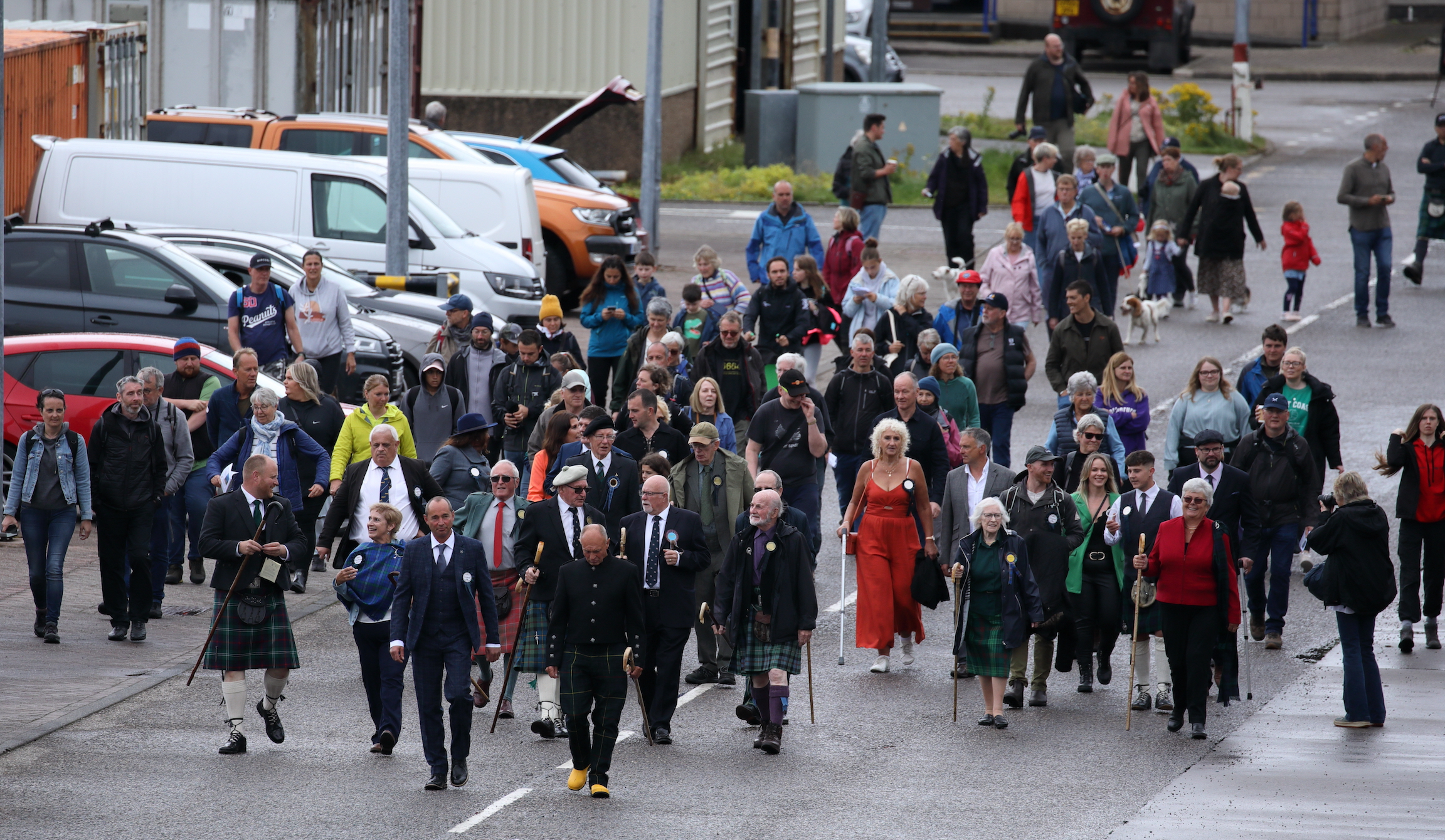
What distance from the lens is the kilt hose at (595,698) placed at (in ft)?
34.0

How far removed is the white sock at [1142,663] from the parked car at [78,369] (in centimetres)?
718

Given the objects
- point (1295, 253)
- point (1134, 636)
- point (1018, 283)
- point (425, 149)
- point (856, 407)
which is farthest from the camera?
point (425, 149)

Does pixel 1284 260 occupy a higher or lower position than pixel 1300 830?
higher

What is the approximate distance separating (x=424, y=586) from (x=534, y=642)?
39.9 inches

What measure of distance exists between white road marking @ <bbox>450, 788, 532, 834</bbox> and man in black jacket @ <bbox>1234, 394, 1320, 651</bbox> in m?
5.70

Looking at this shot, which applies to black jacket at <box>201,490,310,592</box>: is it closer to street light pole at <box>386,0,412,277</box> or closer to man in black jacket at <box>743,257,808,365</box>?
man in black jacket at <box>743,257,808,365</box>

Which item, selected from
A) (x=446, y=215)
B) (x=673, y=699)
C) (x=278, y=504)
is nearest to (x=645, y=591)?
(x=673, y=699)

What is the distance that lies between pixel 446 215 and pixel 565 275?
284 centimetres

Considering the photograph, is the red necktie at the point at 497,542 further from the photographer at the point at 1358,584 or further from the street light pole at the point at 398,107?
the street light pole at the point at 398,107

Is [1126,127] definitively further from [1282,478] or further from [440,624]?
[440,624]

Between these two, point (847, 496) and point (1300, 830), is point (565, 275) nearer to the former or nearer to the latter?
point (847, 496)

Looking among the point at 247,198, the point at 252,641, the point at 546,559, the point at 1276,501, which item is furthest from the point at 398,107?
the point at 1276,501

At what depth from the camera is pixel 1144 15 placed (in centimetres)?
4453

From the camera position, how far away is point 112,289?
57.5 feet
